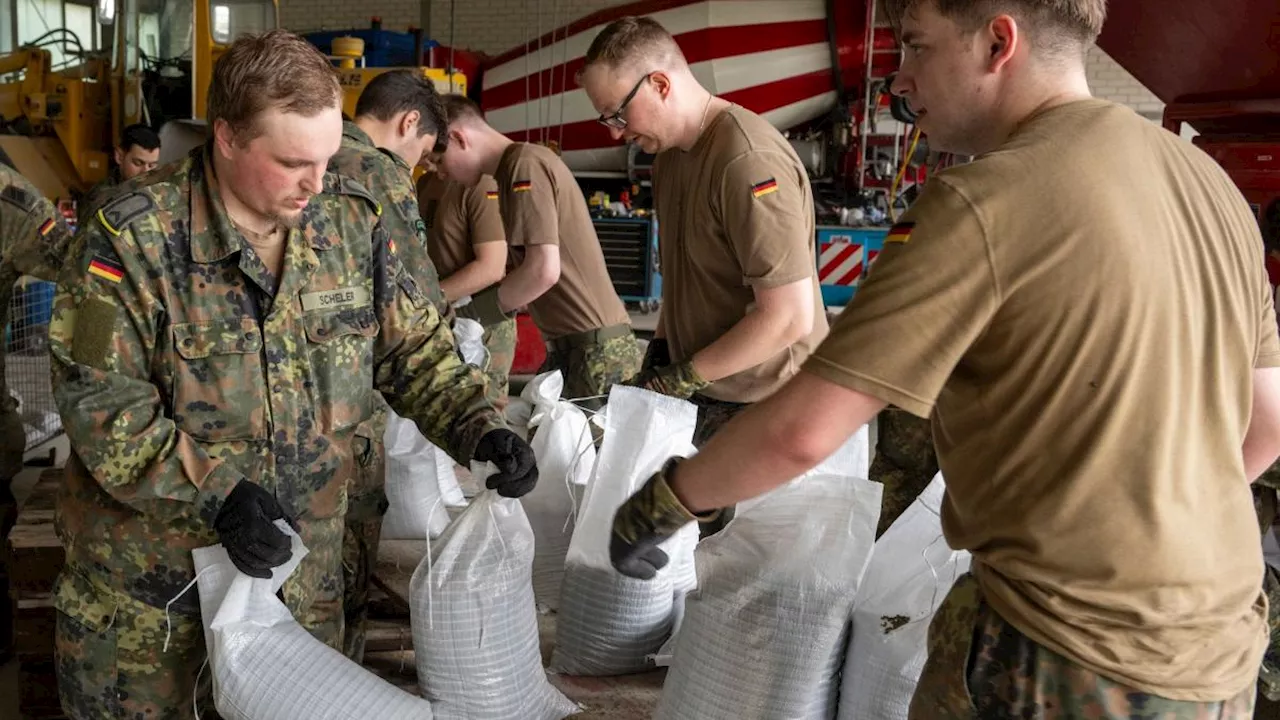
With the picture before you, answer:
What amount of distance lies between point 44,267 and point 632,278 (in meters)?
4.97

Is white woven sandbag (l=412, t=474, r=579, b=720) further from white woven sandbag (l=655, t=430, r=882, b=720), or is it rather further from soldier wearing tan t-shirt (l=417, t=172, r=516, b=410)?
soldier wearing tan t-shirt (l=417, t=172, r=516, b=410)

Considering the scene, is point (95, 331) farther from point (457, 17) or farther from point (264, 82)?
point (457, 17)

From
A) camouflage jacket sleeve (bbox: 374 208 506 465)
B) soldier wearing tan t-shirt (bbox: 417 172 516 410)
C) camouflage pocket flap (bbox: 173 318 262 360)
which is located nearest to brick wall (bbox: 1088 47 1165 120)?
soldier wearing tan t-shirt (bbox: 417 172 516 410)

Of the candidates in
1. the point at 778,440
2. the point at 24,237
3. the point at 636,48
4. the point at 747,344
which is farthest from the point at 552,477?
the point at 24,237

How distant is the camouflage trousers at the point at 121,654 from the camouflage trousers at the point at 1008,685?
3.82 feet

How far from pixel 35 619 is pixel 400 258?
127cm

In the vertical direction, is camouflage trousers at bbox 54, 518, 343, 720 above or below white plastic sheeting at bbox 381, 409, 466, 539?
above

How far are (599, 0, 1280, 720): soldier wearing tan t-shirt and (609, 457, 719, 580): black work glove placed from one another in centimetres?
9

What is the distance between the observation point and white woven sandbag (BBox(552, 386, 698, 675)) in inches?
95.7

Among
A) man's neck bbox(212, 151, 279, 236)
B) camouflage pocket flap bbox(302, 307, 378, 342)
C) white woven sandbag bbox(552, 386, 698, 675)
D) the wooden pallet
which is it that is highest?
man's neck bbox(212, 151, 279, 236)

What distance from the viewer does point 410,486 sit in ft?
11.6

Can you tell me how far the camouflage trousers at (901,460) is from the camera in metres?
2.72

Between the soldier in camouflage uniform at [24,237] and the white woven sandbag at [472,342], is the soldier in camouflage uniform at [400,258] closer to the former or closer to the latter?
the white woven sandbag at [472,342]

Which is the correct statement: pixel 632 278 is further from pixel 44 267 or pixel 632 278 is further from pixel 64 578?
pixel 64 578
